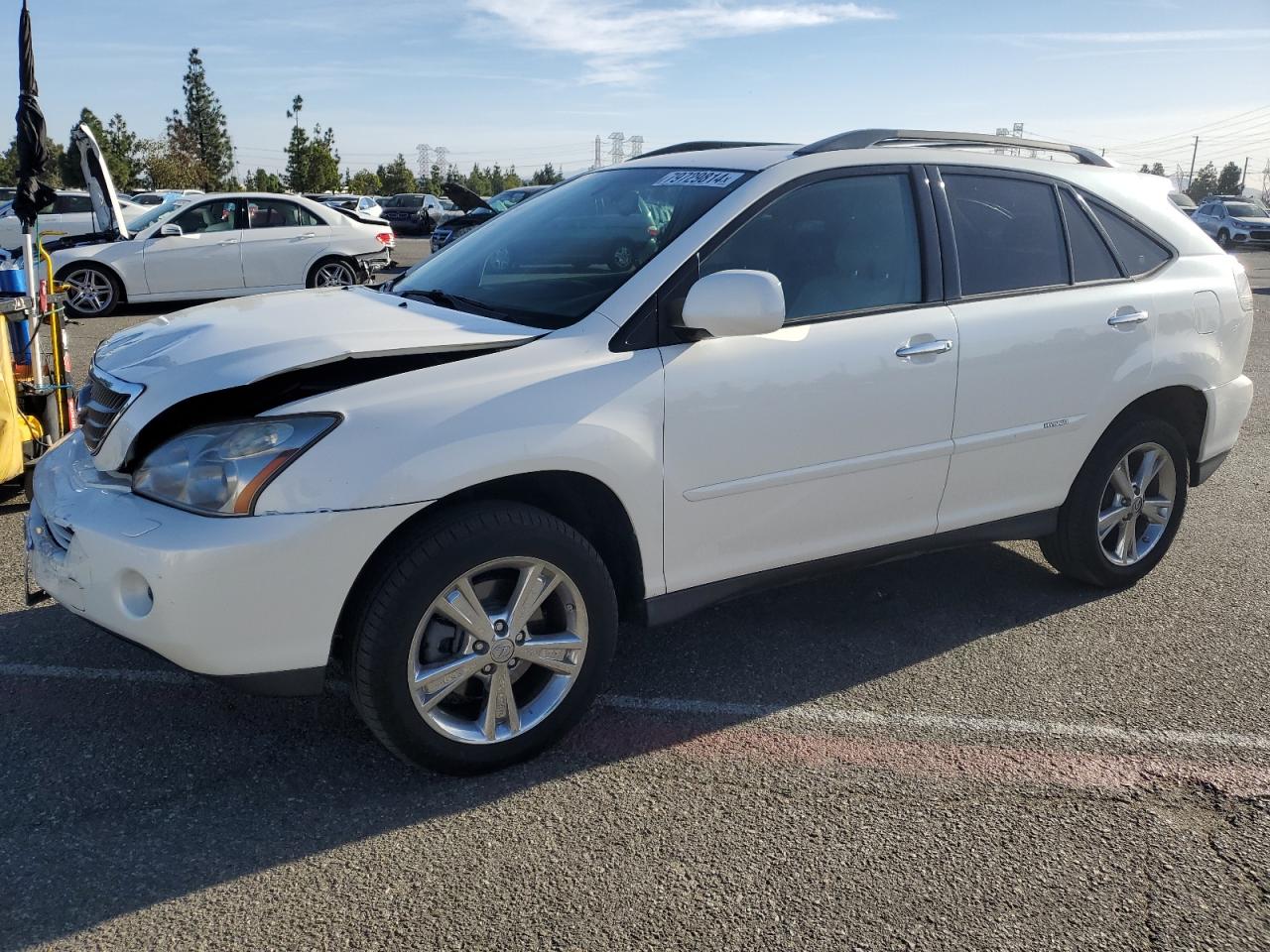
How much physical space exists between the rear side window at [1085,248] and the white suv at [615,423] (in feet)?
0.04

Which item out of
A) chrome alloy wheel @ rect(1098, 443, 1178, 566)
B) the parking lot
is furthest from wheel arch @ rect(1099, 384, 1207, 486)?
the parking lot

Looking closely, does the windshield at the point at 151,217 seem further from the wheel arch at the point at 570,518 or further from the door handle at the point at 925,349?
Result: the door handle at the point at 925,349

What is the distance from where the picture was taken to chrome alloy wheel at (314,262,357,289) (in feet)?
47.8

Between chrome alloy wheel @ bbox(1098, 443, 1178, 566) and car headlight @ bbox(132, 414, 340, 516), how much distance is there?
10.7ft

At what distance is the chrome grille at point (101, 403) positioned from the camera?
3.13 meters

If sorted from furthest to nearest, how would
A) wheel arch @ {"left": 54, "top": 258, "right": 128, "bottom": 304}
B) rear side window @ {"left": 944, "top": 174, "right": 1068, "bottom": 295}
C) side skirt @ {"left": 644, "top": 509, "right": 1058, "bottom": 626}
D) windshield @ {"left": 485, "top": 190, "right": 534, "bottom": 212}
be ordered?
1. windshield @ {"left": 485, "top": 190, "right": 534, "bottom": 212}
2. wheel arch @ {"left": 54, "top": 258, "right": 128, "bottom": 304}
3. rear side window @ {"left": 944, "top": 174, "right": 1068, "bottom": 295}
4. side skirt @ {"left": 644, "top": 509, "right": 1058, "bottom": 626}

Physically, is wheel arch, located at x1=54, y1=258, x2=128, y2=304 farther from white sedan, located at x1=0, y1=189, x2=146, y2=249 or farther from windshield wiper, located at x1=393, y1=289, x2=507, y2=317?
windshield wiper, located at x1=393, y1=289, x2=507, y2=317

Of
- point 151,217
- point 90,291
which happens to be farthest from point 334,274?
point 90,291

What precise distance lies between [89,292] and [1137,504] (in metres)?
12.8

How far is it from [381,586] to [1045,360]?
8.55 feet

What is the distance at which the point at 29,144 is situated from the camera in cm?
551

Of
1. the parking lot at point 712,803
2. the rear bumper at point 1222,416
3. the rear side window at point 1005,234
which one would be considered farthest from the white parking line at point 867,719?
the rear bumper at point 1222,416

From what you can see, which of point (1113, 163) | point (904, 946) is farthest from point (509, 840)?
point (1113, 163)

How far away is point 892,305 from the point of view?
12.5ft
